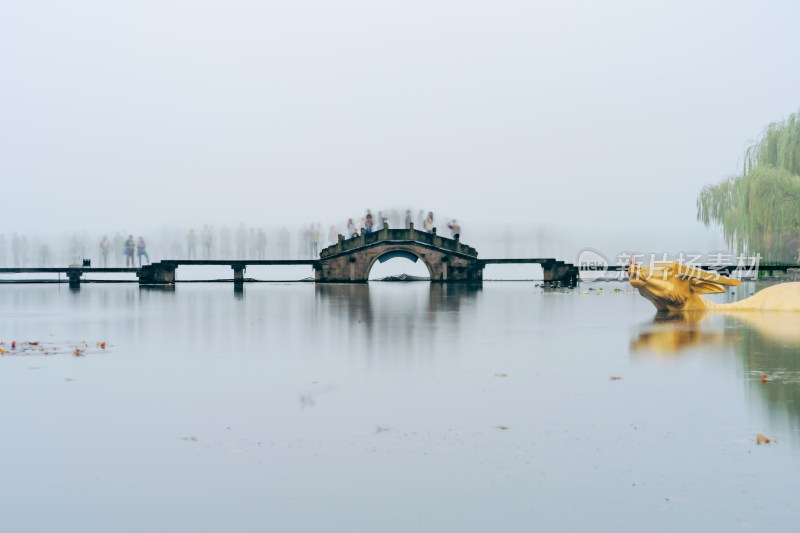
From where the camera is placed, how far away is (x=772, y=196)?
41.7 m

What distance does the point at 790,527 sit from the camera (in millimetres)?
5336

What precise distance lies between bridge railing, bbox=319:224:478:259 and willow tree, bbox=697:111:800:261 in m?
15.6

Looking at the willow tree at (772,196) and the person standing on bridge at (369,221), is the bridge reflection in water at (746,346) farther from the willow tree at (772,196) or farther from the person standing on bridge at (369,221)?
the person standing on bridge at (369,221)

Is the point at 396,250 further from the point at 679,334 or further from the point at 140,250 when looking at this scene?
the point at 679,334

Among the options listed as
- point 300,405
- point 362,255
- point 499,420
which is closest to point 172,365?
point 300,405

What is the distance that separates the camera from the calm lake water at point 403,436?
5.71 m

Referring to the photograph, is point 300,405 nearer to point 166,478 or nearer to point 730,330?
point 166,478

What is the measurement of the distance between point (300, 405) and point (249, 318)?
14.3 m

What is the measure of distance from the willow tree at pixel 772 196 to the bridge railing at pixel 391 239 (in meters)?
15.6

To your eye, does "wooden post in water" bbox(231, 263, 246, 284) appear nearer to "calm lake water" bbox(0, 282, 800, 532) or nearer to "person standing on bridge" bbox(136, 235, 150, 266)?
"person standing on bridge" bbox(136, 235, 150, 266)

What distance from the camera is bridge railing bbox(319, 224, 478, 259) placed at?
51.7 m

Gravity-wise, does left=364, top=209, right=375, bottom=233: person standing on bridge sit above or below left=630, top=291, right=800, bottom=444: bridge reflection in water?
above

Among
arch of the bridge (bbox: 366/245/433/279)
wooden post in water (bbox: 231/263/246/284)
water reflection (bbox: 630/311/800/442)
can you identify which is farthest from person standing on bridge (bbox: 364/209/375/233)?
water reflection (bbox: 630/311/800/442)

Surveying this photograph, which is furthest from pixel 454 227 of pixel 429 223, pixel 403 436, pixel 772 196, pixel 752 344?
pixel 403 436
